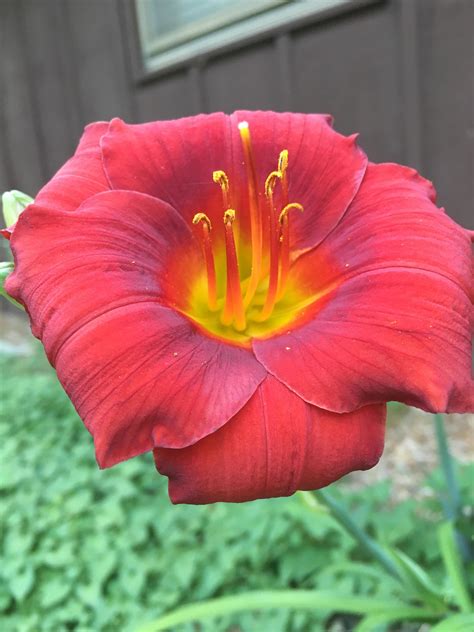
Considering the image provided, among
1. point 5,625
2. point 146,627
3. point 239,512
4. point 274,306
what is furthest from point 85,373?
point 5,625

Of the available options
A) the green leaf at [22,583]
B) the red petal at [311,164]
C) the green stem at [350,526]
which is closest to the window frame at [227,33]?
the red petal at [311,164]

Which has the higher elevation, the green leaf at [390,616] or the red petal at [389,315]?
the red petal at [389,315]

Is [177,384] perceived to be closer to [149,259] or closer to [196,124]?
[149,259]

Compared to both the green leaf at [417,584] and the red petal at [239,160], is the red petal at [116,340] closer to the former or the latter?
the red petal at [239,160]

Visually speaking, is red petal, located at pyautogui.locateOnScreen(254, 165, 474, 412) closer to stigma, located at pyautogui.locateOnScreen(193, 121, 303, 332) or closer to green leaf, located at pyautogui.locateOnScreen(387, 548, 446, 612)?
stigma, located at pyautogui.locateOnScreen(193, 121, 303, 332)

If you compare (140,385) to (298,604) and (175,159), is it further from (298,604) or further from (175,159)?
(298,604)

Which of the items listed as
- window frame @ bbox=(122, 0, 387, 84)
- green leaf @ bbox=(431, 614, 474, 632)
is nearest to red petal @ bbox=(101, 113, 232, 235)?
green leaf @ bbox=(431, 614, 474, 632)
